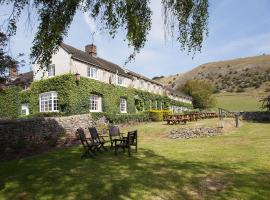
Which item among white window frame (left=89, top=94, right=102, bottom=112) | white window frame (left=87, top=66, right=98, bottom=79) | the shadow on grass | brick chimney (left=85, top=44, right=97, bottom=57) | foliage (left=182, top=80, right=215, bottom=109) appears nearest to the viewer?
the shadow on grass

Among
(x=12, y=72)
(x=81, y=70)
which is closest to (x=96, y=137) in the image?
(x=12, y=72)

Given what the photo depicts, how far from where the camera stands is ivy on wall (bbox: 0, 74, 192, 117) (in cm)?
3247

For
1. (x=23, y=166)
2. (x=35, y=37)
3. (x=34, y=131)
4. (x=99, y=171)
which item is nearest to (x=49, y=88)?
(x=34, y=131)

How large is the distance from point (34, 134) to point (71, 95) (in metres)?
13.2

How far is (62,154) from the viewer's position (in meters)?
16.3

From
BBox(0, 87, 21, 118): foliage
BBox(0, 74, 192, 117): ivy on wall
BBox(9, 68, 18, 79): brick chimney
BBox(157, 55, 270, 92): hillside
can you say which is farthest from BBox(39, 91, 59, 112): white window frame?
BBox(157, 55, 270, 92): hillside

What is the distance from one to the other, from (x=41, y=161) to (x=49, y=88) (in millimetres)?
20647

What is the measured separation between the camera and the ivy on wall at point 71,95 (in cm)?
3247

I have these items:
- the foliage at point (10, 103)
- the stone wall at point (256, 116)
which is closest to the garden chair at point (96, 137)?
the foliage at point (10, 103)

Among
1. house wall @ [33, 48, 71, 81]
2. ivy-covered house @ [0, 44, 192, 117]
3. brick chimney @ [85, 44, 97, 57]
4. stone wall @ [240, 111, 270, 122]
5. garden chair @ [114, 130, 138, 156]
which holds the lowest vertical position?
garden chair @ [114, 130, 138, 156]

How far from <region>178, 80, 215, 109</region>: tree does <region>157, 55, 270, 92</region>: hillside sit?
28831 mm

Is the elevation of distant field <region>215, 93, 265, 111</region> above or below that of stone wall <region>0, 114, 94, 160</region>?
above

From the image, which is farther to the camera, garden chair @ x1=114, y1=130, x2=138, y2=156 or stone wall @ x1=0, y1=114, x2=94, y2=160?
stone wall @ x1=0, y1=114, x2=94, y2=160

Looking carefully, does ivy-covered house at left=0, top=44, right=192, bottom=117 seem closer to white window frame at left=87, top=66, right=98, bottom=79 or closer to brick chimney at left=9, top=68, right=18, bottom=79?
white window frame at left=87, top=66, right=98, bottom=79
